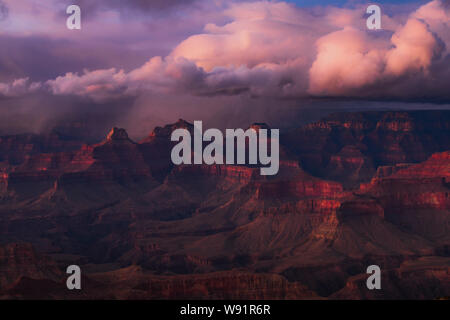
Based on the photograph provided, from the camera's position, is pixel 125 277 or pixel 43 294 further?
pixel 125 277

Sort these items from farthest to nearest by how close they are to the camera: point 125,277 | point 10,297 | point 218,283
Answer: point 125,277
point 218,283
point 10,297
